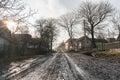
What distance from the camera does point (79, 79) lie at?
10.2 meters

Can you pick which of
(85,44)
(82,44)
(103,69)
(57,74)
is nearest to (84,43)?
(85,44)

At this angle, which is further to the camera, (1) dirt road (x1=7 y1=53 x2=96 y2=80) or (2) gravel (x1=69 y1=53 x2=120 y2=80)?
(2) gravel (x1=69 y1=53 x2=120 y2=80)

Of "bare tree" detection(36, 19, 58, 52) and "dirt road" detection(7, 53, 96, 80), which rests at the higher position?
"bare tree" detection(36, 19, 58, 52)

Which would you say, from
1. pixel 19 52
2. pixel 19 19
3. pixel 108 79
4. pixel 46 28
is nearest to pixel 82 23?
pixel 46 28

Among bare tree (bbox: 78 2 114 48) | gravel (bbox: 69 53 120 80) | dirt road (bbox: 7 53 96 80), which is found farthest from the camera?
bare tree (bbox: 78 2 114 48)

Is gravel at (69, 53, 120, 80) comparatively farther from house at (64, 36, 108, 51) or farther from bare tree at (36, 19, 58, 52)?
bare tree at (36, 19, 58, 52)

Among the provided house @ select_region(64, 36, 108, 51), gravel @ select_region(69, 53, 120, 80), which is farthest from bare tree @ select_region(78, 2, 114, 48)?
gravel @ select_region(69, 53, 120, 80)

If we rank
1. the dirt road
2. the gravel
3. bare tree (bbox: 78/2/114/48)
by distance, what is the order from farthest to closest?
bare tree (bbox: 78/2/114/48) → the gravel → the dirt road

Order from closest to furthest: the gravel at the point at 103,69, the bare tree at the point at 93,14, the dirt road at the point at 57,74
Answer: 1. the dirt road at the point at 57,74
2. the gravel at the point at 103,69
3. the bare tree at the point at 93,14

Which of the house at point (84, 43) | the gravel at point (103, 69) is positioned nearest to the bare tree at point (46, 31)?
the house at point (84, 43)

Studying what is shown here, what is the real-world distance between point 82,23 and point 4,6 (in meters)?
45.4

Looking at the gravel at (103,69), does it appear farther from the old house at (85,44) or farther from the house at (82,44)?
the house at (82,44)

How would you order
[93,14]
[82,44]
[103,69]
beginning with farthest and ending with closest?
1. [82,44]
2. [93,14]
3. [103,69]

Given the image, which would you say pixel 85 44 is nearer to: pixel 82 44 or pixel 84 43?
pixel 84 43
